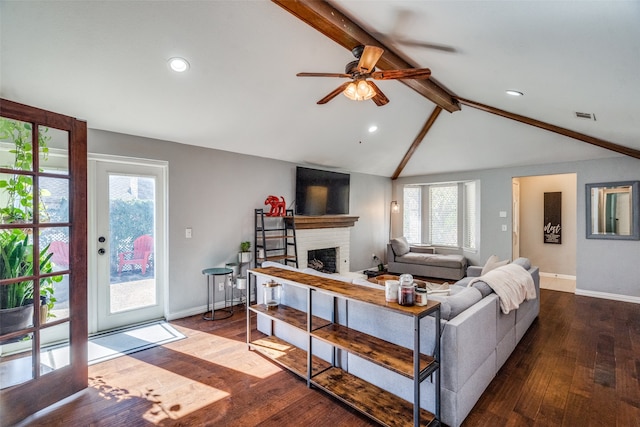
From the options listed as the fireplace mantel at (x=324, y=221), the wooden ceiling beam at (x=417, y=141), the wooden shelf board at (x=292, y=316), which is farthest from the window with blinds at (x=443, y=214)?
the wooden shelf board at (x=292, y=316)

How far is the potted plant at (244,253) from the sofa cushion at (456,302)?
2.88 metres

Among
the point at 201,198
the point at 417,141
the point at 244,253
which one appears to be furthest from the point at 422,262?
the point at 201,198

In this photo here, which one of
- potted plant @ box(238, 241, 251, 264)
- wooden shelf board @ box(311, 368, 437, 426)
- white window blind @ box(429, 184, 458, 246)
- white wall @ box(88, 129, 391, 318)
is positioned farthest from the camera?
white window blind @ box(429, 184, 458, 246)

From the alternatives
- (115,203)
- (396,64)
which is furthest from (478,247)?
(115,203)

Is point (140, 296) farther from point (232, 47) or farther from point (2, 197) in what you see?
point (232, 47)

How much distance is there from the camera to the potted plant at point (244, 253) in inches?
172

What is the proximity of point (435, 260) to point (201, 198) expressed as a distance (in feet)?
15.3

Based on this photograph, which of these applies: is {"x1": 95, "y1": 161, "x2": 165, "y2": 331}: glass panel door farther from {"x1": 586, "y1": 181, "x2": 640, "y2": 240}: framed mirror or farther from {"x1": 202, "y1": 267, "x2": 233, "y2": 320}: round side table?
{"x1": 586, "y1": 181, "x2": 640, "y2": 240}: framed mirror

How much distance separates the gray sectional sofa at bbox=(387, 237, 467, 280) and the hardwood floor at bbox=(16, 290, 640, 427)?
8.54ft

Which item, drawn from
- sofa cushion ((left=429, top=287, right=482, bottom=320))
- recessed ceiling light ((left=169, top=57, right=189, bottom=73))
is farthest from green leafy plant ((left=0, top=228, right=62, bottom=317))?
sofa cushion ((left=429, top=287, right=482, bottom=320))

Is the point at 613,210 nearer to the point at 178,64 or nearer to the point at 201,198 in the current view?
the point at 201,198

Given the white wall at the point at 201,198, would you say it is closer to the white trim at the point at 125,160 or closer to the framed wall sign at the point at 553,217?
the white trim at the point at 125,160

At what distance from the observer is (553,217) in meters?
6.55

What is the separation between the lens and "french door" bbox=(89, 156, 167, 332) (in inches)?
135
